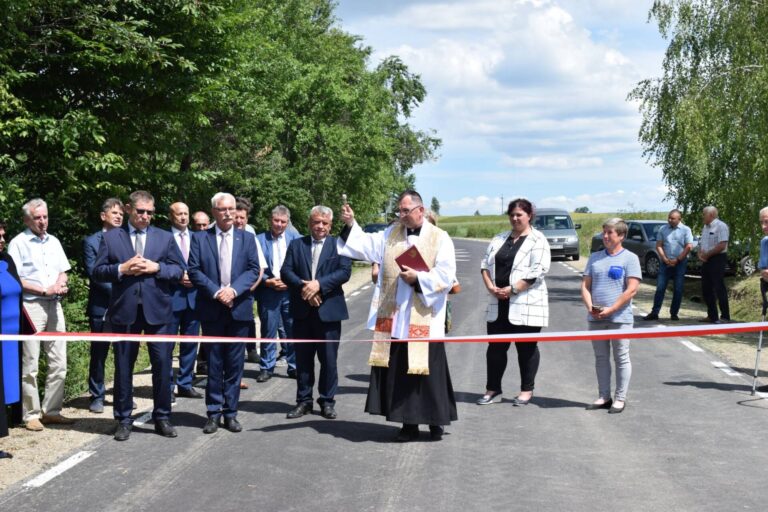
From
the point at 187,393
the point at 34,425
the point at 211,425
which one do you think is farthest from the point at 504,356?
the point at 34,425

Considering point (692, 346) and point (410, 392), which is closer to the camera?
point (410, 392)

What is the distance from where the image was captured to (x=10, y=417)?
26.8 ft

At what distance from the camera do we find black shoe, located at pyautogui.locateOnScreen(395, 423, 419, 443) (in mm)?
7703

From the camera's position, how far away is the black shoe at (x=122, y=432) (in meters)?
7.68

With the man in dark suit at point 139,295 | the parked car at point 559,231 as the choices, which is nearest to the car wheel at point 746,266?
the parked car at point 559,231

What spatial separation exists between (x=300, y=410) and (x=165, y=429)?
1.35 metres

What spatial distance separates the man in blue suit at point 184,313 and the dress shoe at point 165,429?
1.79 m

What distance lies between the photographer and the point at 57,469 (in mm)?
6723

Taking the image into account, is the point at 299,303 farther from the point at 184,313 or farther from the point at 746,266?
the point at 746,266

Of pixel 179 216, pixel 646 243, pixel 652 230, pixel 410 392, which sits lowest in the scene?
pixel 410 392

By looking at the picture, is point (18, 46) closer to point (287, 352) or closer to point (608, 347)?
point (287, 352)

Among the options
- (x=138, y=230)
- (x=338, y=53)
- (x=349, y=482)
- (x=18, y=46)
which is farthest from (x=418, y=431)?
(x=338, y=53)

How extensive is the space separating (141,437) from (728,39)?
17.1 meters

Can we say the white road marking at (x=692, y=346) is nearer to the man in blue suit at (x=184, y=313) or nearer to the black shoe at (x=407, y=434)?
the black shoe at (x=407, y=434)
